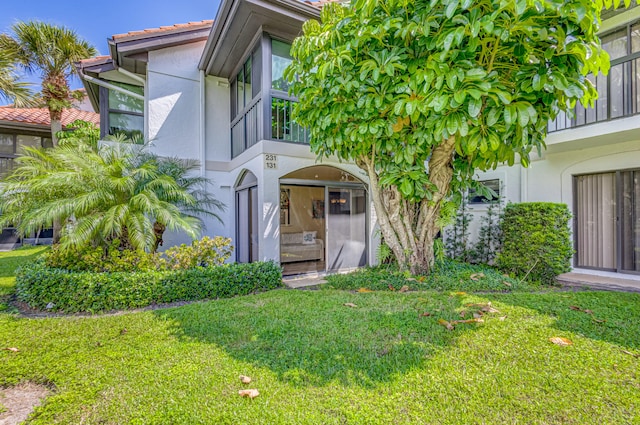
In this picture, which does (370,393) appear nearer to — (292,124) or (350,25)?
(350,25)

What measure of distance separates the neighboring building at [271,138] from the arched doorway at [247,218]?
32mm

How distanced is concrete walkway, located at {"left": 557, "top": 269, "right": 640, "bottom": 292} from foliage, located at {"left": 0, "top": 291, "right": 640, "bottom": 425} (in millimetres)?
2219

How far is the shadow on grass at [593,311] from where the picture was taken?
381 cm

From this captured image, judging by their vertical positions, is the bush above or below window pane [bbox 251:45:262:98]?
below

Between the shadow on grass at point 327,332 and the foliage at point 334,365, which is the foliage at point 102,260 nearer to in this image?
the foliage at point 334,365

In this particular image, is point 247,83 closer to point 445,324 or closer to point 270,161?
point 270,161

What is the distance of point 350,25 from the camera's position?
5.06m

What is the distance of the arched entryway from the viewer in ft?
27.6

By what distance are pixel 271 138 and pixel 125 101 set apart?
20.9ft

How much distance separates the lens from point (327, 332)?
3986 mm

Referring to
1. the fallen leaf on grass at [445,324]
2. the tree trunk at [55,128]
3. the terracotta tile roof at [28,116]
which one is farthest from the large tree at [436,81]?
the terracotta tile roof at [28,116]

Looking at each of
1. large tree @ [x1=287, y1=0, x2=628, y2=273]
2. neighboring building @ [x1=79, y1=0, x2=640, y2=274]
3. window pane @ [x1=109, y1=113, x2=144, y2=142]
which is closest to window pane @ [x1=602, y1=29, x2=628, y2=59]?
neighboring building @ [x1=79, y1=0, x2=640, y2=274]

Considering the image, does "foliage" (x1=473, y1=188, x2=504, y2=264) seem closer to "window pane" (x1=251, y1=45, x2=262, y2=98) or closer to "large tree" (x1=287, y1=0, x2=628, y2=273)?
"large tree" (x1=287, y1=0, x2=628, y2=273)

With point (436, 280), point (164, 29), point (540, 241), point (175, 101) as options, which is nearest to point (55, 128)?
point (175, 101)
